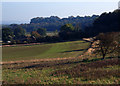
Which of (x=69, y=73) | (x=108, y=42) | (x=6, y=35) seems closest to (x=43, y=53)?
(x=108, y=42)

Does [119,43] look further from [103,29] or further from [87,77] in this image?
[103,29]

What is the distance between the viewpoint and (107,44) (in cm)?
2269

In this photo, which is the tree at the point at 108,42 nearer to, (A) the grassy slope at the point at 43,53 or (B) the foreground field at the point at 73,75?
(B) the foreground field at the point at 73,75

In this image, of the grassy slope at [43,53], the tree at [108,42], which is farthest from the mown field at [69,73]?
the grassy slope at [43,53]

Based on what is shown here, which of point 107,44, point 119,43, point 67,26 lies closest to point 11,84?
point 107,44

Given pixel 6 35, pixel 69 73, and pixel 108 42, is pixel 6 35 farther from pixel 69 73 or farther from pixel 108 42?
pixel 69 73

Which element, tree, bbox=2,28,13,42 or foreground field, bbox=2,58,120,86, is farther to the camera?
tree, bbox=2,28,13,42

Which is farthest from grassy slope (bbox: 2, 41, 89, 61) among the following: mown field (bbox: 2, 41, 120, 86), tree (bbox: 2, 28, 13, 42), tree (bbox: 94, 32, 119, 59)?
tree (bbox: 2, 28, 13, 42)

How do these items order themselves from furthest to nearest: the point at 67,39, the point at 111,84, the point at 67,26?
the point at 67,26 → the point at 67,39 → the point at 111,84

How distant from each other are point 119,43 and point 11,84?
16592 millimetres

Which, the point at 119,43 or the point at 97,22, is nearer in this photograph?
the point at 119,43

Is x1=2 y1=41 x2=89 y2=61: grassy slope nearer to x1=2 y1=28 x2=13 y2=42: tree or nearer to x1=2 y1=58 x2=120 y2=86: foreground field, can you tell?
x1=2 y1=58 x2=120 y2=86: foreground field

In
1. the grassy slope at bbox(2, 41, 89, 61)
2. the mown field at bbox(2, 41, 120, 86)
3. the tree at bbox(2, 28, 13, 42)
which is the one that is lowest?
the tree at bbox(2, 28, 13, 42)

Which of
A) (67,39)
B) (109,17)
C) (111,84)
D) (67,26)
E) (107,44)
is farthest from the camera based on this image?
(67,26)
